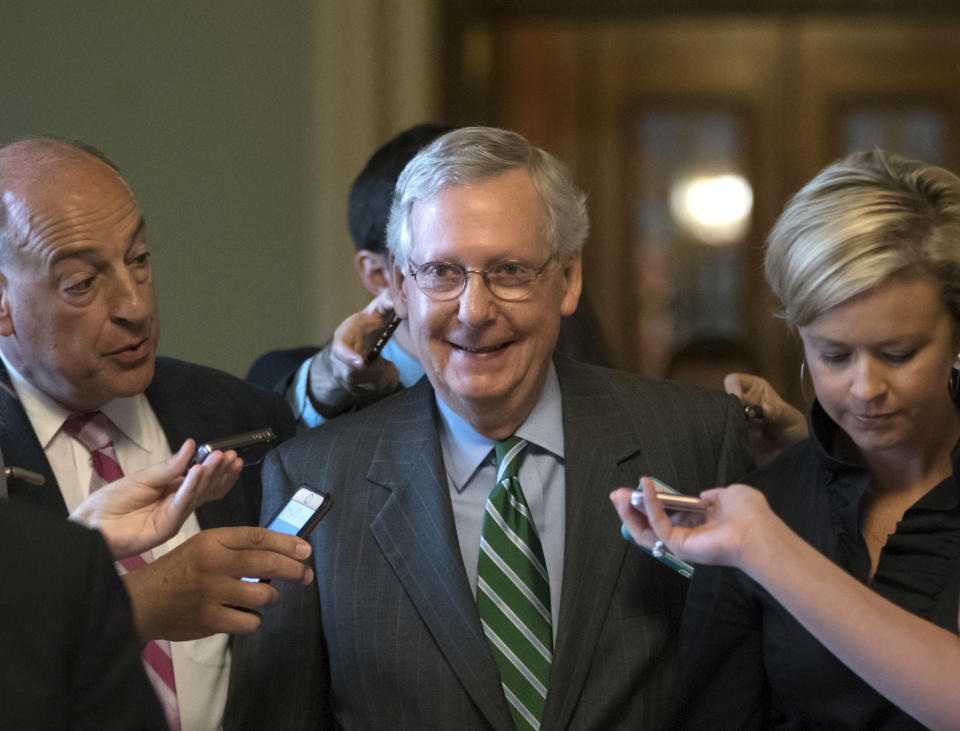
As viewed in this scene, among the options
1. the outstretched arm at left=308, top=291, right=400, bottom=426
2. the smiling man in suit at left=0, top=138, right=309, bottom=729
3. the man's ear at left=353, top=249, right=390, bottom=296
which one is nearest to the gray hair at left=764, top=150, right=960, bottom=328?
the outstretched arm at left=308, top=291, right=400, bottom=426

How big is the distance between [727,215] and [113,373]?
3045 millimetres

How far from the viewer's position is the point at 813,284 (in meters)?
1.62

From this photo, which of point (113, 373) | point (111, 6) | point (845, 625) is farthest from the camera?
A: point (111, 6)

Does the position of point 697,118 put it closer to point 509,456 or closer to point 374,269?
point 374,269

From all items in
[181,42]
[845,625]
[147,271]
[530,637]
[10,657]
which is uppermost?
[181,42]

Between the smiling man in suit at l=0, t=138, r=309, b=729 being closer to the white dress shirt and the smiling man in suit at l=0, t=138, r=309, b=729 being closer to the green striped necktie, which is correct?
the white dress shirt

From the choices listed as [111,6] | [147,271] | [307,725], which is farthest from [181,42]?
[307,725]

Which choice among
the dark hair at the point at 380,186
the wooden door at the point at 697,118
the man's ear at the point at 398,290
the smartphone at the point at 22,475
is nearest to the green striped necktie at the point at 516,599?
the man's ear at the point at 398,290

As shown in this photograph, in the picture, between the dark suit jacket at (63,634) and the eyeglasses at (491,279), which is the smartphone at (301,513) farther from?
the dark suit jacket at (63,634)

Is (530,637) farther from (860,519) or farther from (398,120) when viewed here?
(398,120)

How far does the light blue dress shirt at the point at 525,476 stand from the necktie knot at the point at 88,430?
62cm

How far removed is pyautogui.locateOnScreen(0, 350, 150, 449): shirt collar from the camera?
2016 millimetres

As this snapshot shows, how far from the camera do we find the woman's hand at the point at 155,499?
1637 millimetres

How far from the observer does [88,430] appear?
2.05 m
